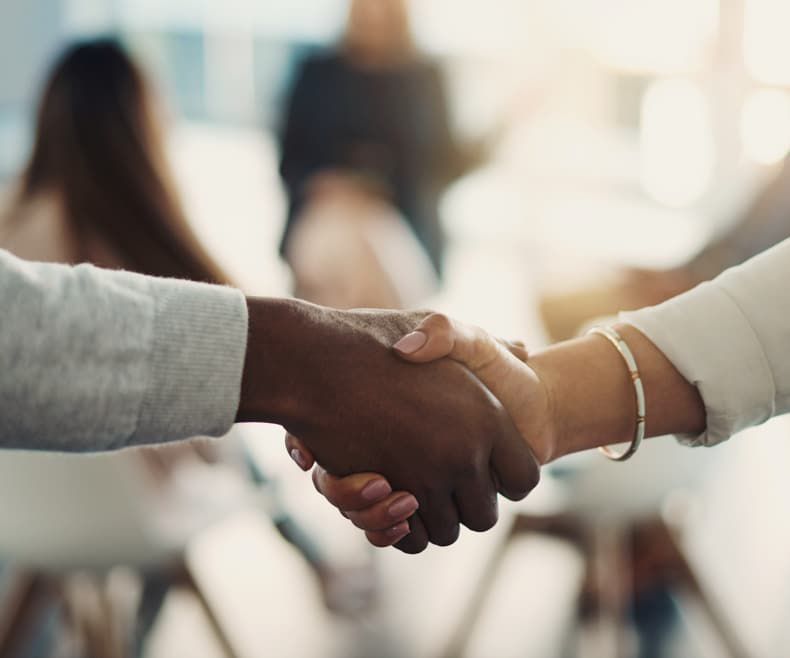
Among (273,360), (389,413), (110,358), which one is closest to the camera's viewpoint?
(110,358)

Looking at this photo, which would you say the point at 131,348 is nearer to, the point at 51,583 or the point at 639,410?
the point at 639,410

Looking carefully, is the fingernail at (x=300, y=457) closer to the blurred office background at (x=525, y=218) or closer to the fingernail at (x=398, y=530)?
the fingernail at (x=398, y=530)

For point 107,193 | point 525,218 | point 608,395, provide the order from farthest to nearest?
point 525,218 → point 107,193 → point 608,395

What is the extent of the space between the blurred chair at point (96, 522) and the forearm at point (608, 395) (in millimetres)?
915

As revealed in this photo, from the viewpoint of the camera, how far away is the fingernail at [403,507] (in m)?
1.37

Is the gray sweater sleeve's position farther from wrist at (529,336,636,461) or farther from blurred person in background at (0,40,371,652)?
blurred person in background at (0,40,371,652)

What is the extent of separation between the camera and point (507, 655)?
2.68m

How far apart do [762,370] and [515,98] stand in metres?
4.31

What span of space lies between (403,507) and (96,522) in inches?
34.8

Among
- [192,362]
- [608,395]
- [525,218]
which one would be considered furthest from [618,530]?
[525,218]

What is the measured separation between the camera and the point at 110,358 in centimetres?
111

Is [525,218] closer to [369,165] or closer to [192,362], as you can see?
[369,165]

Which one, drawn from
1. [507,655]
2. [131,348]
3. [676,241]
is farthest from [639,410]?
[676,241]

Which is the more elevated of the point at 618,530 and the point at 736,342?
the point at 736,342
